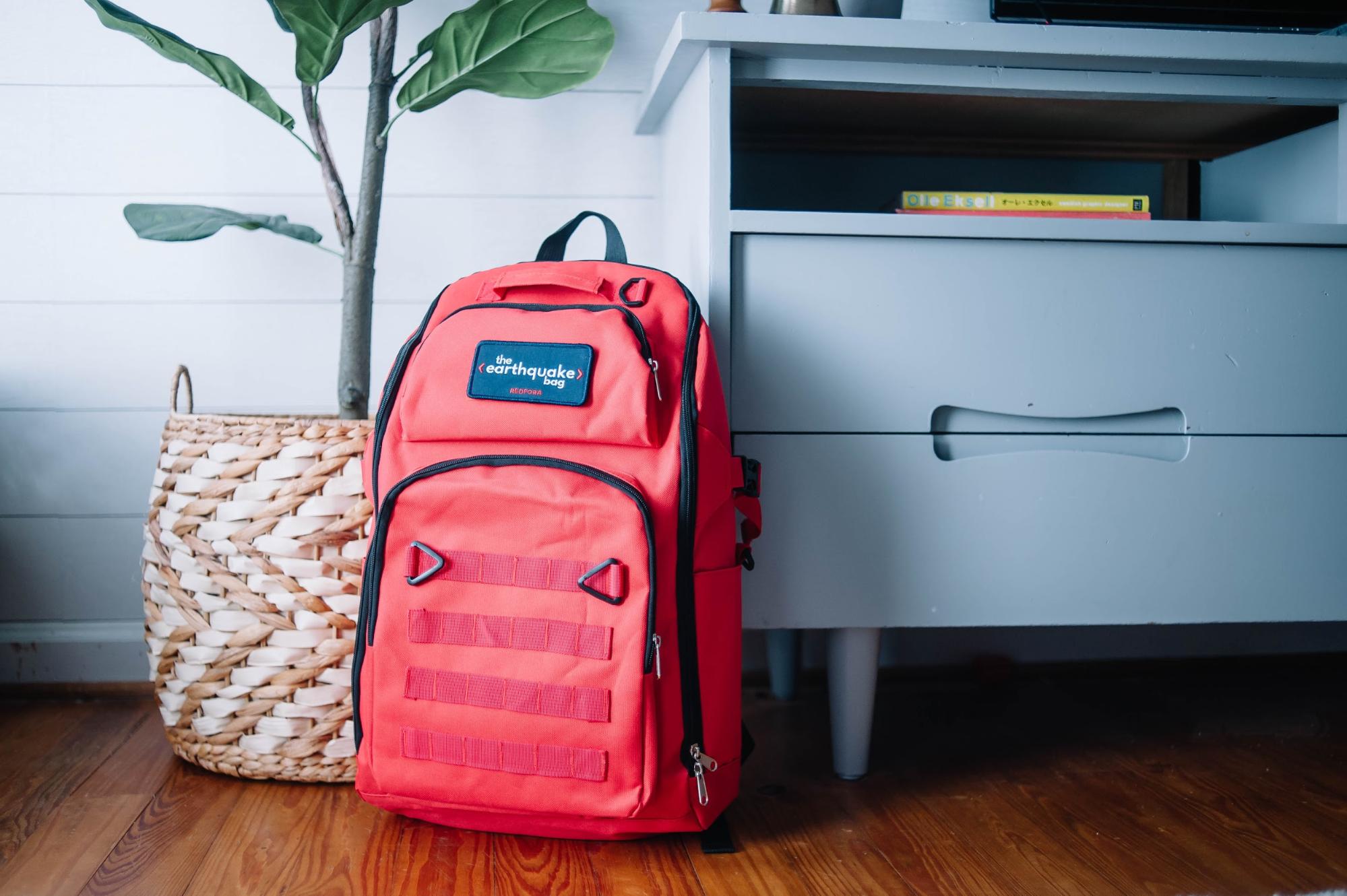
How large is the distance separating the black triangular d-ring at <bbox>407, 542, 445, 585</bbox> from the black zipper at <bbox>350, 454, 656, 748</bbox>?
35mm

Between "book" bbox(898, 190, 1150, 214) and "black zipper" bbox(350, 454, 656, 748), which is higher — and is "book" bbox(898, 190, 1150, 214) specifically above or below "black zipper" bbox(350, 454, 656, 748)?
above

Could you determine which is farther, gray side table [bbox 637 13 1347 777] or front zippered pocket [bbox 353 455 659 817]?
gray side table [bbox 637 13 1347 777]

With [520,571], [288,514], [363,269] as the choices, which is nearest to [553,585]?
[520,571]

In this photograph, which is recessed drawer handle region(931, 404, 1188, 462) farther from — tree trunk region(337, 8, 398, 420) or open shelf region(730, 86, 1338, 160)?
tree trunk region(337, 8, 398, 420)

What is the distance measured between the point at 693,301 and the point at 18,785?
2.68ft

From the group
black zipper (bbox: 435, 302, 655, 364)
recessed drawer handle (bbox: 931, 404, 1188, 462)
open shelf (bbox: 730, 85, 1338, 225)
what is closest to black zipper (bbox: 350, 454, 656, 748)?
black zipper (bbox: 435, 302, 655, 364)

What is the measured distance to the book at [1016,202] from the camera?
0.96 metres

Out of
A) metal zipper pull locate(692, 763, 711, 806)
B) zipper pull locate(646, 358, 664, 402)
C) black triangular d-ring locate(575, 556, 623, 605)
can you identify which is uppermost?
zipper pull locate(646, 358, 664, 402)

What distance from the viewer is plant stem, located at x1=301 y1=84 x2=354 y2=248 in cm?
95

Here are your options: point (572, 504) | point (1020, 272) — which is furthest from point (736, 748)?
point (1020, 272)

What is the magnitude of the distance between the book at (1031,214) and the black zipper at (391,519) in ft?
1.36

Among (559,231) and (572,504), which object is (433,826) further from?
(559,231)

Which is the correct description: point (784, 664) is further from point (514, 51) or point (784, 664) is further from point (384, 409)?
point (514, 51)

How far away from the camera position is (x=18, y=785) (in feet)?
3.04
